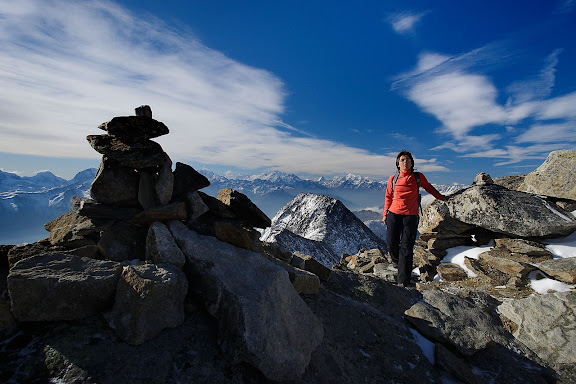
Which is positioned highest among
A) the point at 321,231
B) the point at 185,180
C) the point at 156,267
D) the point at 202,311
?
the point at 185,180

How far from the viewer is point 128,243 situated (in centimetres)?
579

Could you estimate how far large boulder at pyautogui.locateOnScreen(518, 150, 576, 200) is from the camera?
1253 centimetres

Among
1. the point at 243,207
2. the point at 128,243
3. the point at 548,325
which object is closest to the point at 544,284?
the point at 548,325

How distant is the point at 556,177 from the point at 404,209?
9769 millimetres

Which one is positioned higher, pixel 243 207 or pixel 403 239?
pixel 243 207

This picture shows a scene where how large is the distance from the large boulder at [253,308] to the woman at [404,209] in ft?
19.2

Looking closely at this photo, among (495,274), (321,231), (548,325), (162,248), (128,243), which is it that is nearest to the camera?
(162,248)

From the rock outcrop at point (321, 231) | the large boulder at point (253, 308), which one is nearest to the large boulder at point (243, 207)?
the large boulder at point (253, 308)

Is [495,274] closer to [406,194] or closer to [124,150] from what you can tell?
[406,194]

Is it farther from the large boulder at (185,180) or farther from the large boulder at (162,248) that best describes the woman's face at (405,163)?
the large boulder at (162,248)

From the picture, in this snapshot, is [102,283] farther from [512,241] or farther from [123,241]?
[512,241]

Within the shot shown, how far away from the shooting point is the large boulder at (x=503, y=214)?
452 inches

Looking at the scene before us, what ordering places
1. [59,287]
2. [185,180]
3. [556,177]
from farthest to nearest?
[556,177], [185,180], [59,287]

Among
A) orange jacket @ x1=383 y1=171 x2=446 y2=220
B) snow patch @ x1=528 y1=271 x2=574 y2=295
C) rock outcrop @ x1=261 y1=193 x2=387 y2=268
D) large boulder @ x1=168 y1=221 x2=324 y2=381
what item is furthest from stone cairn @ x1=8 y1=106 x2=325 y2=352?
rock outcrop @ x1=261 y1=193 x2=387 y2=268
